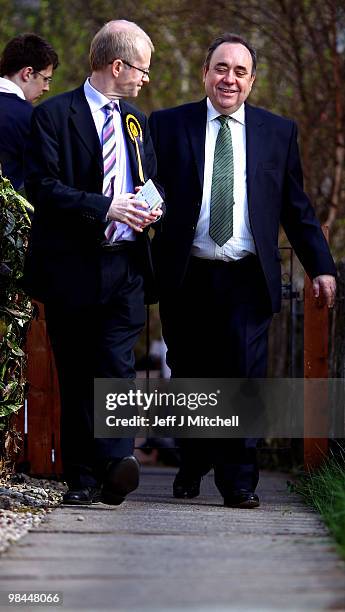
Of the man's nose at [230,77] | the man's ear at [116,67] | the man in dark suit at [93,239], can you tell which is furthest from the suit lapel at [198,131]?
the man's ear at [116,67]

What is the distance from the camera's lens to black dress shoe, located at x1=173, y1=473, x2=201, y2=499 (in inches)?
250

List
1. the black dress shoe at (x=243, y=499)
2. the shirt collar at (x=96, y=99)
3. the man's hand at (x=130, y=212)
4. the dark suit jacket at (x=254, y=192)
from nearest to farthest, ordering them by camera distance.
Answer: the man's hand at (x=130, y=212), the shirt collar at (x=96, y=99), the black dress shoe at (x=243, y=499), the dark suit jacket at (x=254, y=192)

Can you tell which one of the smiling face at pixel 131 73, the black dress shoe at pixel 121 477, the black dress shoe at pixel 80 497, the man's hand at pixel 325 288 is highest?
the smiling face at pixel 131 73

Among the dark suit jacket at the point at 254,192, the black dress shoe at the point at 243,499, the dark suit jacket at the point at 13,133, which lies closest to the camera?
the black dress shoe at the point at 243,499

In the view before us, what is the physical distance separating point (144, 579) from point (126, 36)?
2519 mm

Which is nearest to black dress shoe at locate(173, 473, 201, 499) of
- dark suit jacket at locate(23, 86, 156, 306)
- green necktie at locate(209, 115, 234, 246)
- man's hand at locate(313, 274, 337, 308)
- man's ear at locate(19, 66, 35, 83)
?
man's hand at locate(313, 274, 337, 308)

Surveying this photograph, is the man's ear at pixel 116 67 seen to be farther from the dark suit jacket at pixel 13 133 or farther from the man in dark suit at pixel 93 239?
the dark suit jacket at pixel 13 133

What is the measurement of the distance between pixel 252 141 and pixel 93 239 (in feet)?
3.21

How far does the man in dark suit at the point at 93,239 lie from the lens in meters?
5.43

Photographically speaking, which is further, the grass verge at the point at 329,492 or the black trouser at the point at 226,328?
the black trouser at the point at 226,328

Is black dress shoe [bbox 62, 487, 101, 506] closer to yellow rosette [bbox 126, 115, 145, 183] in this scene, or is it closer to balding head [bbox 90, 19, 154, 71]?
yellow rosette [bbox 126, 115, 145, 183]

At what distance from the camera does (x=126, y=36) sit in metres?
5.59

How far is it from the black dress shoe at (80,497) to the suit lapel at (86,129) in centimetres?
132

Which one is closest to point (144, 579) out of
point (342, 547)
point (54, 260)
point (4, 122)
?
point (342, 547)
